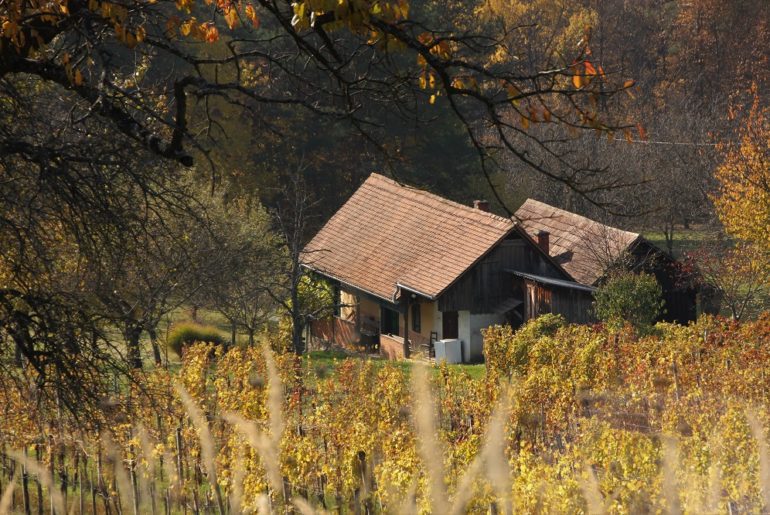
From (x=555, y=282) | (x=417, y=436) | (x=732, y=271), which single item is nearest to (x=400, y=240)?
(x=555, y=282)

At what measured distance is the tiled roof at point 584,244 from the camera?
33.9 meters

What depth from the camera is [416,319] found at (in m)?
34.2

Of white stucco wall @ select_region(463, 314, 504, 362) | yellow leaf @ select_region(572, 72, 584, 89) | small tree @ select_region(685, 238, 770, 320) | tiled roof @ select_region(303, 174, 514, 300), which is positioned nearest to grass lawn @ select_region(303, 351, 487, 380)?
white stucco wall @ select_region(463, 314, 504, 362)

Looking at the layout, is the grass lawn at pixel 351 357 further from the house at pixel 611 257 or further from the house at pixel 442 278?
the house at pixel 611 257

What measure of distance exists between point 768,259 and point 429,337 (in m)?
10.3

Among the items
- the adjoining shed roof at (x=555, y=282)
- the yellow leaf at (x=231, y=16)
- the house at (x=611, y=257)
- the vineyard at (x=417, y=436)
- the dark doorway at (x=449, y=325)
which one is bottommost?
the vineyard at (x=417, y=436)

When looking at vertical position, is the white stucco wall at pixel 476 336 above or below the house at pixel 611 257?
below

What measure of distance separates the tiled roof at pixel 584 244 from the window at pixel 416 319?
13.5ft

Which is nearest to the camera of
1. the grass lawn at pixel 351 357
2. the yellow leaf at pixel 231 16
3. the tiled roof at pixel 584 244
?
the yellow leaf at pixel 231 16

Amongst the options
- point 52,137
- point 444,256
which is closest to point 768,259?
point 444,256

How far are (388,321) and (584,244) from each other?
6.69 meters

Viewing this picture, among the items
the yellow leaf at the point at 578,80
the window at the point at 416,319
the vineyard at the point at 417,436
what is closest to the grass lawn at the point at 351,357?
the window at the point at 416,319

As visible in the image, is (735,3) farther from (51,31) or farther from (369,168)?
(51,31)

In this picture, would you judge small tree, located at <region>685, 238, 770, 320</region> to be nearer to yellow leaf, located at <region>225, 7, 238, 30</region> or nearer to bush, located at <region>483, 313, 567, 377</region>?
bush, located at <region>483, 313, 567, 377</region>
